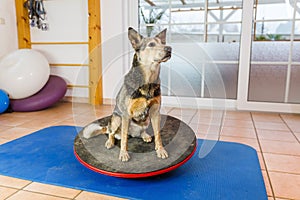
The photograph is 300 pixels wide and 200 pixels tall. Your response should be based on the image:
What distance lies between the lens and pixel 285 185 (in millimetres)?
1474

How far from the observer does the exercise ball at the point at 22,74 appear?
10.1 feet

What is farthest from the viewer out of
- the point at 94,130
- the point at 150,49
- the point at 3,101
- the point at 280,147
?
the point at 3,101

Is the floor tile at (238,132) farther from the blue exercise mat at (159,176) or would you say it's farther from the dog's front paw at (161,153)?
the dog's front paw at (161,153)

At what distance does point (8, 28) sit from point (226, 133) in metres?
3.22

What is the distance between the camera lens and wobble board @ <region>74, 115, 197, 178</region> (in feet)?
4.54

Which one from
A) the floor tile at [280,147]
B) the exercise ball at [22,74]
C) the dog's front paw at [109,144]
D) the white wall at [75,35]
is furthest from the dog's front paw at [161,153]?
the exercise ball at [22,74]

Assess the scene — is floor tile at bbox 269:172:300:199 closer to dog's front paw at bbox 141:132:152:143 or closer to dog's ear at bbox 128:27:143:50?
dog's front paw at bbox 141:132:152:143

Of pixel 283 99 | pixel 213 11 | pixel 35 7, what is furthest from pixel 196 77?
pixel 35 7

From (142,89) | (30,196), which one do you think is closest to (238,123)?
(142,89)

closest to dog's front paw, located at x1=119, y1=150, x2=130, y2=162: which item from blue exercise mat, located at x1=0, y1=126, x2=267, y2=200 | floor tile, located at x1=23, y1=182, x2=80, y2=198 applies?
blue exercise mat, located at x1=0, y1=126, x2=267, y2=200

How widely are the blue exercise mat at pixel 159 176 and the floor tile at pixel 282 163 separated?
94mm

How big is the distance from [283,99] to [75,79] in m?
2.76

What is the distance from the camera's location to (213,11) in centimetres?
337

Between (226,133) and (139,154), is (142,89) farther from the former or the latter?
(226,133)
